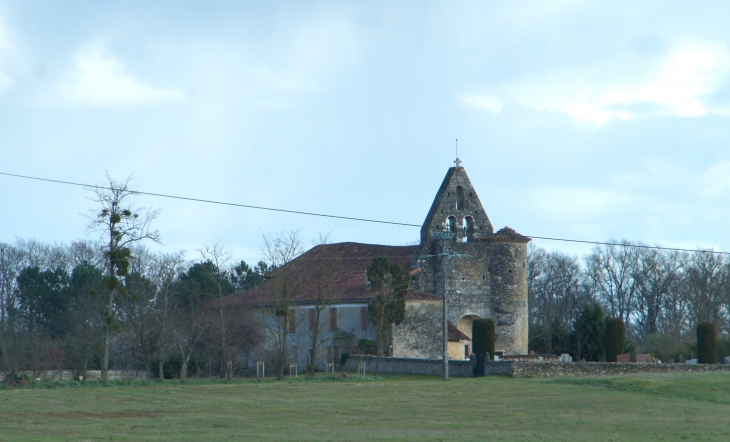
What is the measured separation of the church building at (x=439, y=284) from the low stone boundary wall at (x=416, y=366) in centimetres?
385

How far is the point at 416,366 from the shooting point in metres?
44.1

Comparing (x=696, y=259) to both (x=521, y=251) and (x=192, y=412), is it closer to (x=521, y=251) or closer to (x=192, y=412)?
(x=521, y=251)

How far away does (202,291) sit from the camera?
63.8m

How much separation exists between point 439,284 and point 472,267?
2611 mm

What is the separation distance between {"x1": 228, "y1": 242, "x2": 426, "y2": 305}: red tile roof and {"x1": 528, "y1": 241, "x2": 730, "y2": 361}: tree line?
17710 millimetres

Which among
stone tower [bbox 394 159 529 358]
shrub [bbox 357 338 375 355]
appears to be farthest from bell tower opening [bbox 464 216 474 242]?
A: shrub [bbox 357 338 375 355]

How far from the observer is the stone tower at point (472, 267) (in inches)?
2156

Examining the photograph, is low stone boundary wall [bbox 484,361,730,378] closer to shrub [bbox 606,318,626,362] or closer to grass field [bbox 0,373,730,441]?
grass field [bbox 0,373,730,441]

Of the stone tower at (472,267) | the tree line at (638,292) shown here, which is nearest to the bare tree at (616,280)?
the tree line at (638,292)

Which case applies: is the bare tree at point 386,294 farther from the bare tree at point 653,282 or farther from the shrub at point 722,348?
the bare tree at point 653,282

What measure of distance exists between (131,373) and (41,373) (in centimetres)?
516

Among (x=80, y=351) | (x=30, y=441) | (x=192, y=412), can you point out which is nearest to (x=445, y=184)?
(x=80, y=351)

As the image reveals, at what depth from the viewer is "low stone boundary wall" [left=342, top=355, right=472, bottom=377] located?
42719 mm

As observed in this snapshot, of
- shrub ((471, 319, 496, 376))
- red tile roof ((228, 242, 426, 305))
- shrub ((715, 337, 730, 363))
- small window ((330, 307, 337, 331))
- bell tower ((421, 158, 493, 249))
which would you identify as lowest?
shrub ((715, 337, 730, 363))
